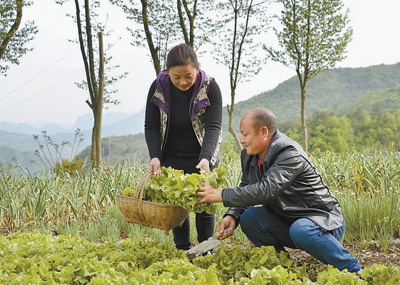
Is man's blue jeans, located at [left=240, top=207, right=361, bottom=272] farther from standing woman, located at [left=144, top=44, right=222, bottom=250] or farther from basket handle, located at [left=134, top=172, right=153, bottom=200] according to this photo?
basket handle, located at [left=134, top=172, right=153, bottom=200]

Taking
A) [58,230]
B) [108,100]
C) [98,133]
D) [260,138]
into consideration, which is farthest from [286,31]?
[260,138]

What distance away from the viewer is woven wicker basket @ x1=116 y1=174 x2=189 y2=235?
2.83 meters

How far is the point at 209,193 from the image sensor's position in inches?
109

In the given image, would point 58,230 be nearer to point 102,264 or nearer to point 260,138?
point 102,264

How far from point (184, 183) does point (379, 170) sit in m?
4.24

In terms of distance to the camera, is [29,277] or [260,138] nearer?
[29,277]

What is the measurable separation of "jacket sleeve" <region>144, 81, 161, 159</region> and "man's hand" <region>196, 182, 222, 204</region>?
656mm

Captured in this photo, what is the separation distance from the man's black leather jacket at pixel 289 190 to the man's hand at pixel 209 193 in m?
0.05

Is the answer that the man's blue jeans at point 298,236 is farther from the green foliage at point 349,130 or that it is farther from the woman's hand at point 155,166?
the green foliage at point 349,130

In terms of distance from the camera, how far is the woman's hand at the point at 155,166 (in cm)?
306

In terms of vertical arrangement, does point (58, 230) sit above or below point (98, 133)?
below

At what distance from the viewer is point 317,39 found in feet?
53.9

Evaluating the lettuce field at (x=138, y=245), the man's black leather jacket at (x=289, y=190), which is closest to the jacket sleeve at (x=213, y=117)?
the man's black leather jacket at (x=289, y=190)

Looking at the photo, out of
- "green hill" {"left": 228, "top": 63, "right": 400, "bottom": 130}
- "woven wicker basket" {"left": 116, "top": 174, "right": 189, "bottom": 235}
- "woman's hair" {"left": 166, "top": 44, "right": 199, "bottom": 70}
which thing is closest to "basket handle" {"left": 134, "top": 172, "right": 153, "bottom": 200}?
"woven wicker basket" {"left": 116, "top": 174, "right": 189, "bottom": 235}
